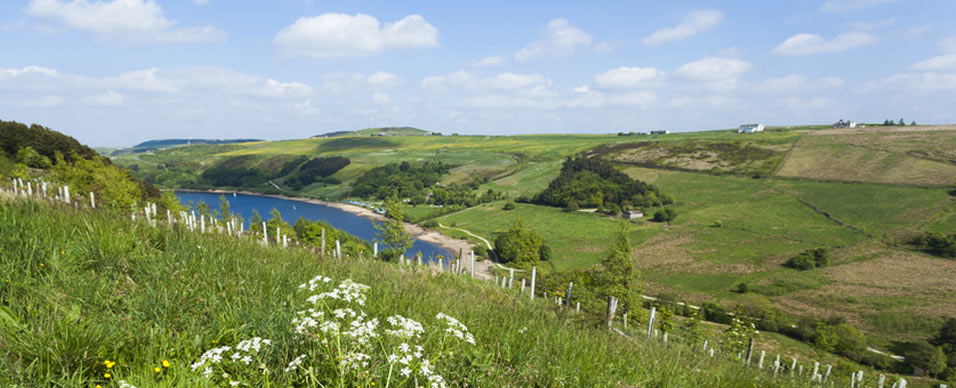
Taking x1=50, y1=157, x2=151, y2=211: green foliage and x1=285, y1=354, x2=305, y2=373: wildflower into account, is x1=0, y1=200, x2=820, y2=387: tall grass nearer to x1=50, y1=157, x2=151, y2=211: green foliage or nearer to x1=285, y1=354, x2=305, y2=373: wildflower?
x1=285, y1=354, x2=305, y2=373: wildflower

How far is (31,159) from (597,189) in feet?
462

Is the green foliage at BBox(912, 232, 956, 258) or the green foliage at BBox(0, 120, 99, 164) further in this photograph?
the green foliage at BBox(912, 232, 956, 258)

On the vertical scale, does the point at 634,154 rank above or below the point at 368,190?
above

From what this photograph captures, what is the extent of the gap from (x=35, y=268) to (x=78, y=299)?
1311 millimetres

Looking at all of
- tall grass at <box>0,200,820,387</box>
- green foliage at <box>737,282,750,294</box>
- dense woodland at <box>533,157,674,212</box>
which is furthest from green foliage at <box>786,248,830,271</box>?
tall grass at <box>0,200,820,387</box>

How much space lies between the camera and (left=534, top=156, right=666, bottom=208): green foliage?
438 feet

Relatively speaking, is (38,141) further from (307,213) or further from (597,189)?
(597,189)

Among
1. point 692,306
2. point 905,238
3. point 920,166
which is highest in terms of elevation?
point 920,166

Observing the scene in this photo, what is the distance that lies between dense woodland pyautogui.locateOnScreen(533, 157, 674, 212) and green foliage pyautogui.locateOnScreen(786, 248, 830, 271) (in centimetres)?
5027

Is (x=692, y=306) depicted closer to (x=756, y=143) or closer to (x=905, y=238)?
(x=905, y=238)

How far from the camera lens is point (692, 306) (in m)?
58.9

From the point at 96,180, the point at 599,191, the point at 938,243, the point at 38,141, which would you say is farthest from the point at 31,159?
the point at 938,243

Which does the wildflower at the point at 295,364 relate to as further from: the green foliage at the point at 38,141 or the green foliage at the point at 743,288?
the green foliage at the point at 743,288

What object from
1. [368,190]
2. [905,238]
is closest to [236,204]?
[368,190]
